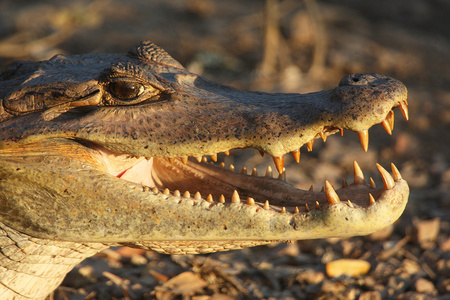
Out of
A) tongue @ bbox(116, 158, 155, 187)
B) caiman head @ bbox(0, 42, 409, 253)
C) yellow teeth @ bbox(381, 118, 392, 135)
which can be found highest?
yellow teeth @ bbox(381, 118, 392, 135)

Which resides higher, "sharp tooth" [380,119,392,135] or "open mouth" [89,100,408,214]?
"sharp tooth" [380,119,392,135]

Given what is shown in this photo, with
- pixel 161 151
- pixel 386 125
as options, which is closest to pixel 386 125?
pixel 386 125

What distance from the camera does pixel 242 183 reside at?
96.6 inches

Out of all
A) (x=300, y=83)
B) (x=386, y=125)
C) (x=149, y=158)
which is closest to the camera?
(x=386, y=125)

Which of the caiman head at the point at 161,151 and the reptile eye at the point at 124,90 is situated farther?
the reptile eye at the point at 124,90

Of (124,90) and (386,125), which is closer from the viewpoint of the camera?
(386,125)

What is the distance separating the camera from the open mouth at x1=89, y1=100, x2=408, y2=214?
6.62 feet

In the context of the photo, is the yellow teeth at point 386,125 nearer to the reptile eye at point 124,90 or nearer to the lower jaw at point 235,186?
the lower jaw at point 235,186

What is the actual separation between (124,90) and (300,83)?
385 centimetres

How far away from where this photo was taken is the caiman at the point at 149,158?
1980 mm

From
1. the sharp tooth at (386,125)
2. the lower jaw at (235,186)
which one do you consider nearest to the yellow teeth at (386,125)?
the sharp tooth at (386,125)

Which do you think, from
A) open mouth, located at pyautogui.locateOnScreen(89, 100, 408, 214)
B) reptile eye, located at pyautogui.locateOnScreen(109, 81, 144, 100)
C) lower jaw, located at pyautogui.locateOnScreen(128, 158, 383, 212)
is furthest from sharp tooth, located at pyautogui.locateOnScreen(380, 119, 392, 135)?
reptile eye, located at pyautogui.locateOnScreen(109, 81, 144, 100)

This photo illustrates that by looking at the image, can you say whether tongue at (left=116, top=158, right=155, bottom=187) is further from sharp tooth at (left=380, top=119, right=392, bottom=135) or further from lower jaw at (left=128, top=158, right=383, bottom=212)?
sharp tooth at (left=380, top=119, right=392, bottom=135)

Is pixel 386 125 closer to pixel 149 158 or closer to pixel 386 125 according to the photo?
pixel 386 125
